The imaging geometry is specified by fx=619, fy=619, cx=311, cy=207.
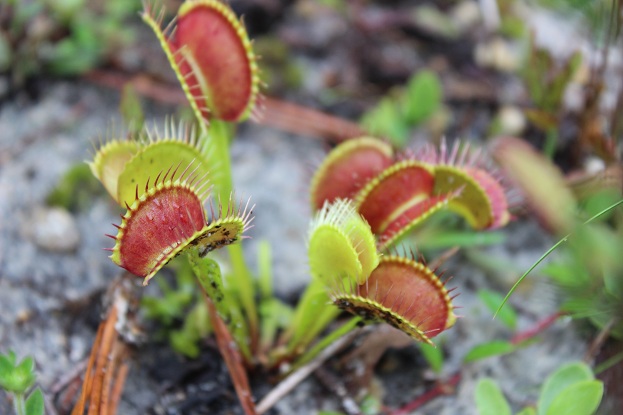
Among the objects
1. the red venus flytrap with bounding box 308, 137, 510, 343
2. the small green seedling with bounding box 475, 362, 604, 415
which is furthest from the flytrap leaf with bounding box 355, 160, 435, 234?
the small green seedling with bounding box 475, 362, 604, 415

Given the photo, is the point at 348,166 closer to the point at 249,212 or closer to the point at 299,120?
the point at 249,212

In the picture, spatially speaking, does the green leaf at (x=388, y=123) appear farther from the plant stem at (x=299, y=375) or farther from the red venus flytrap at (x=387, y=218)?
the plant stem at (x=299, y=375)

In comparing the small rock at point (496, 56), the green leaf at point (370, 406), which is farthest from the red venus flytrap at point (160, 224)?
the small rock at point (496, 56)

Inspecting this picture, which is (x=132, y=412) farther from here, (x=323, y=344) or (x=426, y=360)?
(x=426, y=360)

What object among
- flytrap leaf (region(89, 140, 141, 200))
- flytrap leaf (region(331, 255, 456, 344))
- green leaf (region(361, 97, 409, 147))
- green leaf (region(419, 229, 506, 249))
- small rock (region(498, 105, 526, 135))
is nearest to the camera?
flytrap leaf (region(331, 255, 456, 344))

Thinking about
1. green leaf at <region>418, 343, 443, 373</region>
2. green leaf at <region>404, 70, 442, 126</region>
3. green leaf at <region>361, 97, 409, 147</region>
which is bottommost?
green leaf at <region>418, 343, 443, 373</region>

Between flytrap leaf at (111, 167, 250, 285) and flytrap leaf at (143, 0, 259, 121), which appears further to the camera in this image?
flytrap leaf at (143, 0, 259, 121)

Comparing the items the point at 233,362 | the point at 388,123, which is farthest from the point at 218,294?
the point at 388,123

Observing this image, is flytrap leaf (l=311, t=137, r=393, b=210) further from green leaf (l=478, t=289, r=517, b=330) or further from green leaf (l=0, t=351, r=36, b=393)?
green leaf (l=0, t=351, r=36, b=393)
